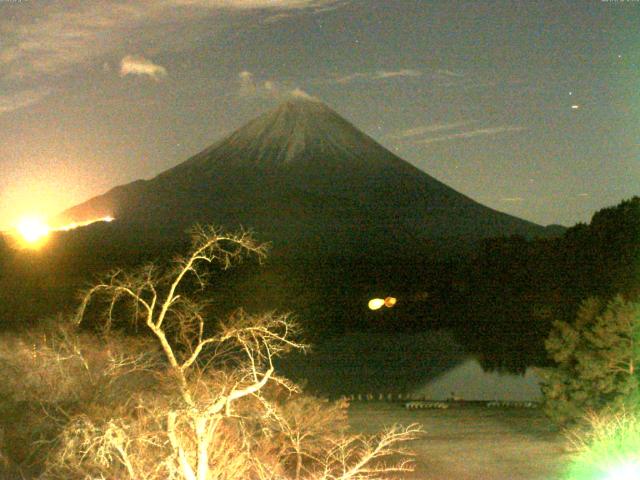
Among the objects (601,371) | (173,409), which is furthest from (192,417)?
(601,371)

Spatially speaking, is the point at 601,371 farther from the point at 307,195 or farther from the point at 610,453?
the point at 307,195

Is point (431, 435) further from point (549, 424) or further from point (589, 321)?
point (589, 321)

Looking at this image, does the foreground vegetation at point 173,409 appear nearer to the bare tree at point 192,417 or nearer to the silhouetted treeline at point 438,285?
the bare tree at point 192,417

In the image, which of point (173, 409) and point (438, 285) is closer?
point (173, 409)

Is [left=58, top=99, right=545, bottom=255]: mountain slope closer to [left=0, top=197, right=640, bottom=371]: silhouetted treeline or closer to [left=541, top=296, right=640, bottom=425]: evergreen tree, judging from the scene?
[left=0, top=197, right=640, bottom=371]: silhouetted treeline

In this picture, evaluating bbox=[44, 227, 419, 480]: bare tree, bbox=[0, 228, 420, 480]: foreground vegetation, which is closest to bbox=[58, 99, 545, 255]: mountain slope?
bbox=[0, 228, 420, 480]: foreground vegetation
